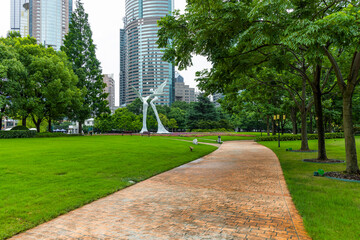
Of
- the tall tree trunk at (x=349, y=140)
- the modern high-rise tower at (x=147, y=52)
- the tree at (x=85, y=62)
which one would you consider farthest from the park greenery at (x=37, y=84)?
the modern high-rise tower at (x=147, y=52)

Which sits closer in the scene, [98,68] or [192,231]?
[192,231]

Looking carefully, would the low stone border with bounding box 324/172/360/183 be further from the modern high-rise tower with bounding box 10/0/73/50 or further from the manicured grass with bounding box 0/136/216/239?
the modern high-rise tower with bounding box 10/0/73/50

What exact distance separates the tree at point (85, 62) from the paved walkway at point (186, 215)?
133ft

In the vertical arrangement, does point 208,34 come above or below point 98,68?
below

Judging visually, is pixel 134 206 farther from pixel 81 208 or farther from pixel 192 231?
pixel 192 231

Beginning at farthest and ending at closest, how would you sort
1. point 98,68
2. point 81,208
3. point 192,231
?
point 98,68, point 81,208, point 192,231

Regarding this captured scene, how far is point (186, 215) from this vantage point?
4918 millimetres

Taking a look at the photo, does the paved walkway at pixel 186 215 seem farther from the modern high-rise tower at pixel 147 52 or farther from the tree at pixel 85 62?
the modern high-rise tower at pixel 147 52

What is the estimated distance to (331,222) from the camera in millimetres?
4383

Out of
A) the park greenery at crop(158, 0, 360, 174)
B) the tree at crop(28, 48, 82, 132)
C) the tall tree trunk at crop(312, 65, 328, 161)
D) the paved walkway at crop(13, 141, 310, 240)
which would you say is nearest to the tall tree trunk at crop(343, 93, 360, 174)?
the park greenery at crop(158, 0, 360, 174)

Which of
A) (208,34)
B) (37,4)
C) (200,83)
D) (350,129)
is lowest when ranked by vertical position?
(350,129)

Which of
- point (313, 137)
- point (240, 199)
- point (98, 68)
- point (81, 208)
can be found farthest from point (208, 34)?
point (98, 68)

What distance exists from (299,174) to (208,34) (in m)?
6.45

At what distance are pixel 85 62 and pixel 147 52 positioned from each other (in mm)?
120418
